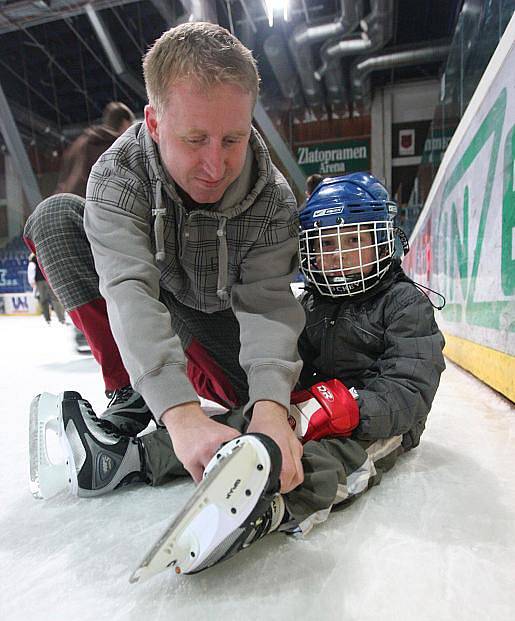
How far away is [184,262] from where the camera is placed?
0.84 meters

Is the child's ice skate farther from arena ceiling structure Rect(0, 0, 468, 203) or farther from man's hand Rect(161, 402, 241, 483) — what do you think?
arena ceiling structure Rect(0, 0, 468, 203)

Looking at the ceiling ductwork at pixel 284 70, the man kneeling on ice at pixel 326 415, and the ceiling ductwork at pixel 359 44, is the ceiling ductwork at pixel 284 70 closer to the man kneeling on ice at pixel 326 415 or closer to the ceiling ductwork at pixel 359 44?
the ceiling ductwork at pixel 359 44

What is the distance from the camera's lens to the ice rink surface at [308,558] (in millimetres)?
465

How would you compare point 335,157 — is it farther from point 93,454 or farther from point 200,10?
point 93,454

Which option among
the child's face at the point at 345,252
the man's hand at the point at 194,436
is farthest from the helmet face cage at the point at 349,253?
the man's hand at the point at 194,436

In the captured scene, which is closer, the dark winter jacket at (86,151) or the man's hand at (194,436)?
the man's hand at (194,436)

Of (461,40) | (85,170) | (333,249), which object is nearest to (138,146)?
(333,249)

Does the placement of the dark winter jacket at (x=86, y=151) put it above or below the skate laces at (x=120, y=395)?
above

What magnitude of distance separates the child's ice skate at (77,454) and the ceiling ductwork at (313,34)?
6.58 meters

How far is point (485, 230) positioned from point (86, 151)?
1.48 m

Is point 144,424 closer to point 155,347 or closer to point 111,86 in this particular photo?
point 155,347

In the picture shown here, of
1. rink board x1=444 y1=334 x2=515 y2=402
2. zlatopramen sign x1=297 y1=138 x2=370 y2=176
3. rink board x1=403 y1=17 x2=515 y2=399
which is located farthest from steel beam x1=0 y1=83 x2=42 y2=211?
rink board x1=444 y1=334 x2=515 y2=402

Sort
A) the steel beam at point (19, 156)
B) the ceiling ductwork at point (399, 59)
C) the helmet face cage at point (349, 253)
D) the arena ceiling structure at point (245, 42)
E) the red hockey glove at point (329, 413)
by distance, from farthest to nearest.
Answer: the steel beam at point (19, 156), the ceiling ductwork at point (399, 59), the arena ceiling structure at point (245, 42), the helmet face cage at point (349, 253), the red hockey glove at point (329, 413)

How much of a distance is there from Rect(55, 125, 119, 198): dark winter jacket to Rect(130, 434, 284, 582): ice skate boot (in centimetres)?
156
